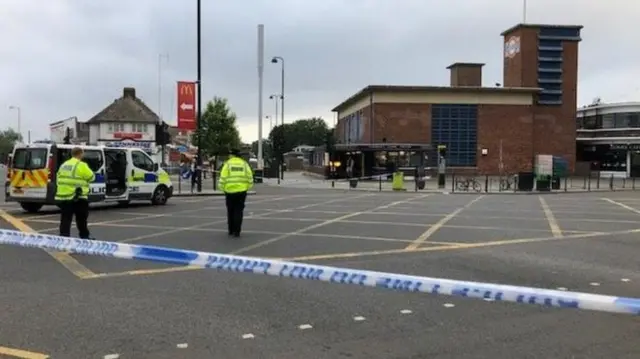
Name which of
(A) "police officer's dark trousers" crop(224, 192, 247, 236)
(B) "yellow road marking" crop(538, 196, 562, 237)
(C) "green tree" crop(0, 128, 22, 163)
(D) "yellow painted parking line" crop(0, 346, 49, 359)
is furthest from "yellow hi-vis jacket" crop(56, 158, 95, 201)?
(C) "green tree" crop(0, 128, 22, 163)

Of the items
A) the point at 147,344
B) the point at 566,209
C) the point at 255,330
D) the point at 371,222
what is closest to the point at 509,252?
the point at 371,222

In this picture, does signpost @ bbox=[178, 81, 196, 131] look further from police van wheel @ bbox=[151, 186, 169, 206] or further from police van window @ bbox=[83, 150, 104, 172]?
police van window @ bbox=[83, 150, 104, 172]

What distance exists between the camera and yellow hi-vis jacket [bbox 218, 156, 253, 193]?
12.0 metres

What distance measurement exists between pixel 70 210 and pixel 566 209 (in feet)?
48.4

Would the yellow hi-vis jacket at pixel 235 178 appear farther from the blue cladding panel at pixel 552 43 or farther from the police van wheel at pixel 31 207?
the blue cladding panel at pixel 552 43

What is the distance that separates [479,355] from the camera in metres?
4.93

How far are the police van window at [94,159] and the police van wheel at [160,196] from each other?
2614mm

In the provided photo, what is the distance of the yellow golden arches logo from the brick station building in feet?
83.6

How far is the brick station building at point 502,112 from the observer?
2144 inches

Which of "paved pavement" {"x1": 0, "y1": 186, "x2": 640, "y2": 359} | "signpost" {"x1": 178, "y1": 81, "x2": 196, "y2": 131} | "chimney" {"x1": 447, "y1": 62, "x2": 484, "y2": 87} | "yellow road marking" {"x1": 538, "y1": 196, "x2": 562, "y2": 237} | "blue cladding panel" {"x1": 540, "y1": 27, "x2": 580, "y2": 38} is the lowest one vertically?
"yellow road marking" {"x1": 538, "y1": 196, "x2": 562, "y2": 237}

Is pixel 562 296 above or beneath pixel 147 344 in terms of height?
above

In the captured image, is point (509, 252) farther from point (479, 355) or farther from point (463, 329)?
point (479, 355)

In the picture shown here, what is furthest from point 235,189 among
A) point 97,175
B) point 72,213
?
point 97,175

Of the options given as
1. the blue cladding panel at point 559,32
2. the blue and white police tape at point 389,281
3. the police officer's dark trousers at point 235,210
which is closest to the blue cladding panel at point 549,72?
the blue cladding panel at point 559,32
